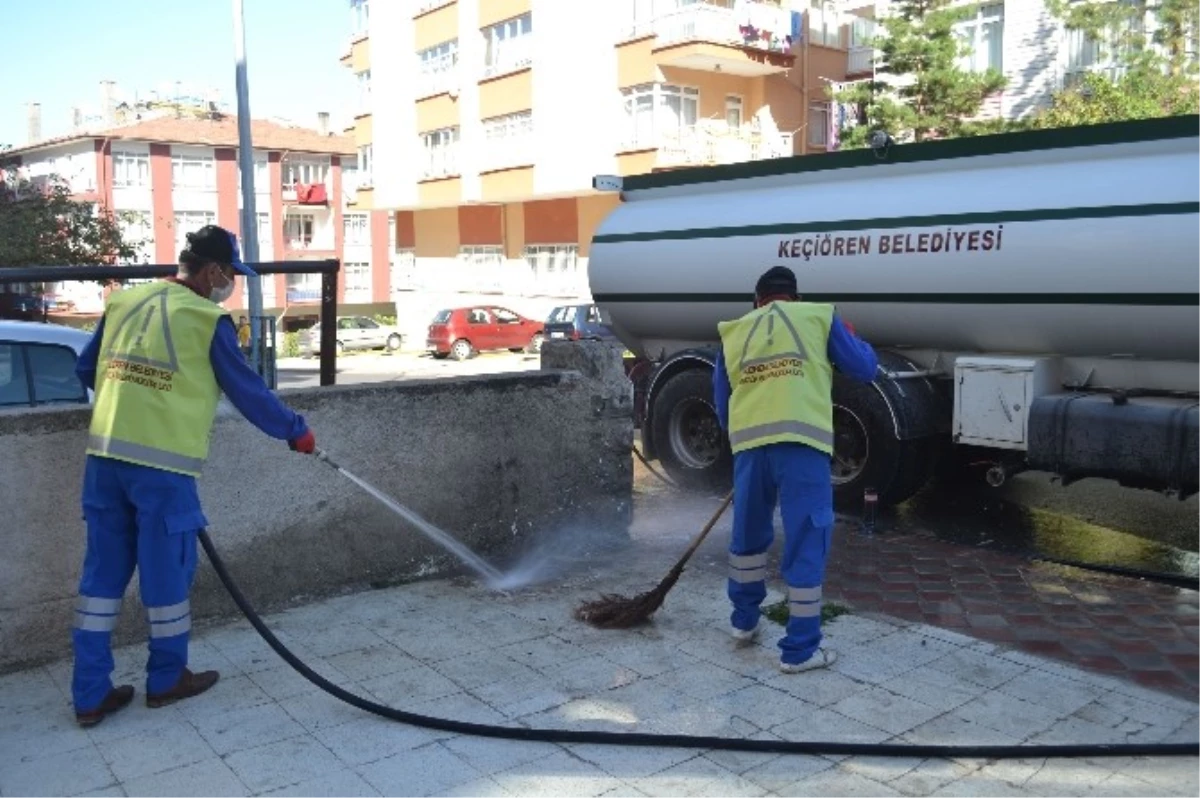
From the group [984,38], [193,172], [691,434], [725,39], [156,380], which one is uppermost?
[725,39]

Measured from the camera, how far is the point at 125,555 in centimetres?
418

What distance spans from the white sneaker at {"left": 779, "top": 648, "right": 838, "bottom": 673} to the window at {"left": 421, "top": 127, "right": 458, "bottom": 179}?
3282cm

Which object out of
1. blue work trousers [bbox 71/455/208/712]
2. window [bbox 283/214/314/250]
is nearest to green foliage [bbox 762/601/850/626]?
blue work trousers [bbox 71/455/208/712]

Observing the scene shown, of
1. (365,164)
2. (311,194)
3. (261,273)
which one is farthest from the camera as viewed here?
(311,194)

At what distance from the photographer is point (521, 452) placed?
6.46 meters

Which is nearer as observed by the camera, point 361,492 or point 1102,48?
point 361,492

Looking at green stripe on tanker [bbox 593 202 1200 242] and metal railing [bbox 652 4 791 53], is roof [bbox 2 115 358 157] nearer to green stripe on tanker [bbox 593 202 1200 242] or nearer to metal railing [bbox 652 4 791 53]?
metal railing [bbox 652 4 791 53]

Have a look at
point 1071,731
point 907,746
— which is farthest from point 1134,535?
point 907,746

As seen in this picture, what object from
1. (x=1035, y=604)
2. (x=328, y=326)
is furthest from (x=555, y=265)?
(x=1035, y=604)

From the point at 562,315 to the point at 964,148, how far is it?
1955cm

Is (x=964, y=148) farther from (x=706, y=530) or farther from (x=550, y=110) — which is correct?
(x=550, y=110)

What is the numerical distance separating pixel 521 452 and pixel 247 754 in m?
2.88

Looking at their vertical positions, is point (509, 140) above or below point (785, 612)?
above

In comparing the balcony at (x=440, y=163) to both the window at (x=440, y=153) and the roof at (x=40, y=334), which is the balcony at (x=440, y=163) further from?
the roof at (x=40, y=334)
